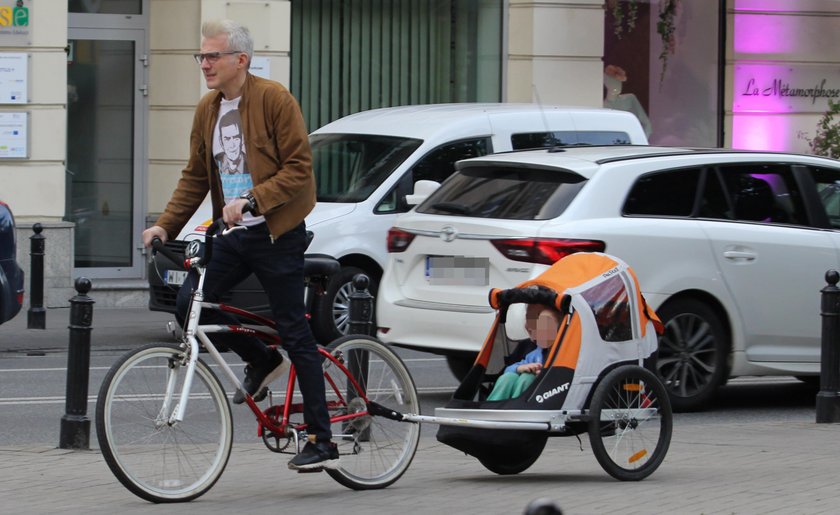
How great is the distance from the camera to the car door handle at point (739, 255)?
404 inches

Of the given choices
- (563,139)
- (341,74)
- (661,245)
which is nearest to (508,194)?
(661,245)

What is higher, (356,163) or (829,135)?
(829,135)

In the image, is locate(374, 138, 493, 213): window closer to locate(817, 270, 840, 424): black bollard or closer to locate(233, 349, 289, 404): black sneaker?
locate(817, 270, 840, 424): black bollard

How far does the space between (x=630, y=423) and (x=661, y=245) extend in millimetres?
2765

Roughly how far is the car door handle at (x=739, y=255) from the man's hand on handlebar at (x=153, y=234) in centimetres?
458

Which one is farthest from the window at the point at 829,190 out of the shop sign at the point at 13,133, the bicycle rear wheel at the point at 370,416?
the shop sign at the point at 13,133

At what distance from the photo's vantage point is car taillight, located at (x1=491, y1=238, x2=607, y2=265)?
30.8ft

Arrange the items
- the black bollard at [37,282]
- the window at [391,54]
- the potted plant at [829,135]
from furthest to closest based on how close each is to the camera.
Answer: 1. the potted plant at [829,135]
2. the window at [391,54]
3. the black bollard at [37,282]

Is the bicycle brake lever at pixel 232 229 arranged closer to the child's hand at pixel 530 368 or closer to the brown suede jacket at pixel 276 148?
the brown suede jacket at pixel 276 148

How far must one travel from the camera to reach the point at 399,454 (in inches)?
285

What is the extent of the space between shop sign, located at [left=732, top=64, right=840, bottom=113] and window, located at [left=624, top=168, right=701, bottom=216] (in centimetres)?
1167

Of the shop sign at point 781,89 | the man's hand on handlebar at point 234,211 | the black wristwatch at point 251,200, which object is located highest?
the shop sign at point 781,89

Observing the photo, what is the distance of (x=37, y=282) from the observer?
14.9 m

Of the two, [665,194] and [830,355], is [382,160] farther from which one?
[830,355]
